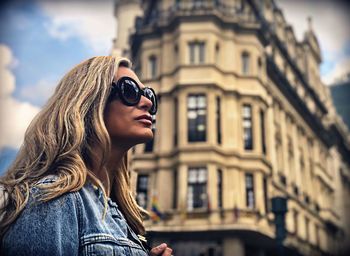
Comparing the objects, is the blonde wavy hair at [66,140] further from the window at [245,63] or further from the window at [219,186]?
the window at [245,63]

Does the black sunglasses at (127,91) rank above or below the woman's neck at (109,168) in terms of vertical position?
above

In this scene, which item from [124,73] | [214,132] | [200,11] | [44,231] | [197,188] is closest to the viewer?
[44,231]

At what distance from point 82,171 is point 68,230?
255mm

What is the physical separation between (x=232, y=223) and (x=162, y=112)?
6472mm

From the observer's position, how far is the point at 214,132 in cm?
2469

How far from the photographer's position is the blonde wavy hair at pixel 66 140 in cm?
185

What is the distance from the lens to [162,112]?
→ 26.0m

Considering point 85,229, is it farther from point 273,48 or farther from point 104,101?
point 273,48

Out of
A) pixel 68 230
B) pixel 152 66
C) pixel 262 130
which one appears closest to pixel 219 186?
pixel 262 130

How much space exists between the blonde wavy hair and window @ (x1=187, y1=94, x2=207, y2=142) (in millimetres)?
22370

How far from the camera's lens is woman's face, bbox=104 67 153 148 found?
85.9 inches

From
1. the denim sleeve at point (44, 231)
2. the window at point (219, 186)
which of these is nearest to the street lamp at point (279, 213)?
the denim sleeve at point (44, 231)

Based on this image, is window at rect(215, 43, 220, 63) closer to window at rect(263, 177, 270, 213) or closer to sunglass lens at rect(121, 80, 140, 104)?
window at rect(263, 177, 270, 213)

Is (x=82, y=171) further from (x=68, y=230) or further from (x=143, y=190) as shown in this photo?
(x=143, y=190)
